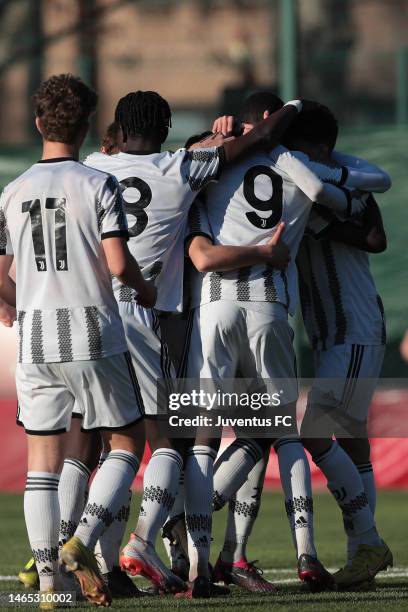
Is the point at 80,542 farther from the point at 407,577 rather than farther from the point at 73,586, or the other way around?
the point at 407,577

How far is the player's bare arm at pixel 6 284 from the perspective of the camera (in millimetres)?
5676

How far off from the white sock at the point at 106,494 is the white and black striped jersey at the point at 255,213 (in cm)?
96

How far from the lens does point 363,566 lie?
6207 mm

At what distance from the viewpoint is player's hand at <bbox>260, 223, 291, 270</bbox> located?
600 centimetres

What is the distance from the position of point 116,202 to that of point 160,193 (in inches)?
26.5

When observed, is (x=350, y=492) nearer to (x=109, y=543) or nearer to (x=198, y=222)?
(x=109, y=543)

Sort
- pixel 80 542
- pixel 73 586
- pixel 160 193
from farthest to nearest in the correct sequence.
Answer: pixel 160 193, pixel 73 586, pixel 80 542

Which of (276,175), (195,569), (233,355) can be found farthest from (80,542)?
(276,175)

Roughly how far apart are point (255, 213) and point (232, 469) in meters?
1.12

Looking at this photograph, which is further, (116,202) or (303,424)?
(303,424)

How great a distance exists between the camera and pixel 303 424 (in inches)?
251

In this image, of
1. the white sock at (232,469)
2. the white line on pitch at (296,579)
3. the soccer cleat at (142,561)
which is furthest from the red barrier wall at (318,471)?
the soccer cleat at (142,561)

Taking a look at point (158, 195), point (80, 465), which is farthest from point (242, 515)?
point (158, 195)

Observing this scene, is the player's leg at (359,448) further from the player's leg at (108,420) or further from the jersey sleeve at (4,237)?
the jersey sleeve at (4,237)
